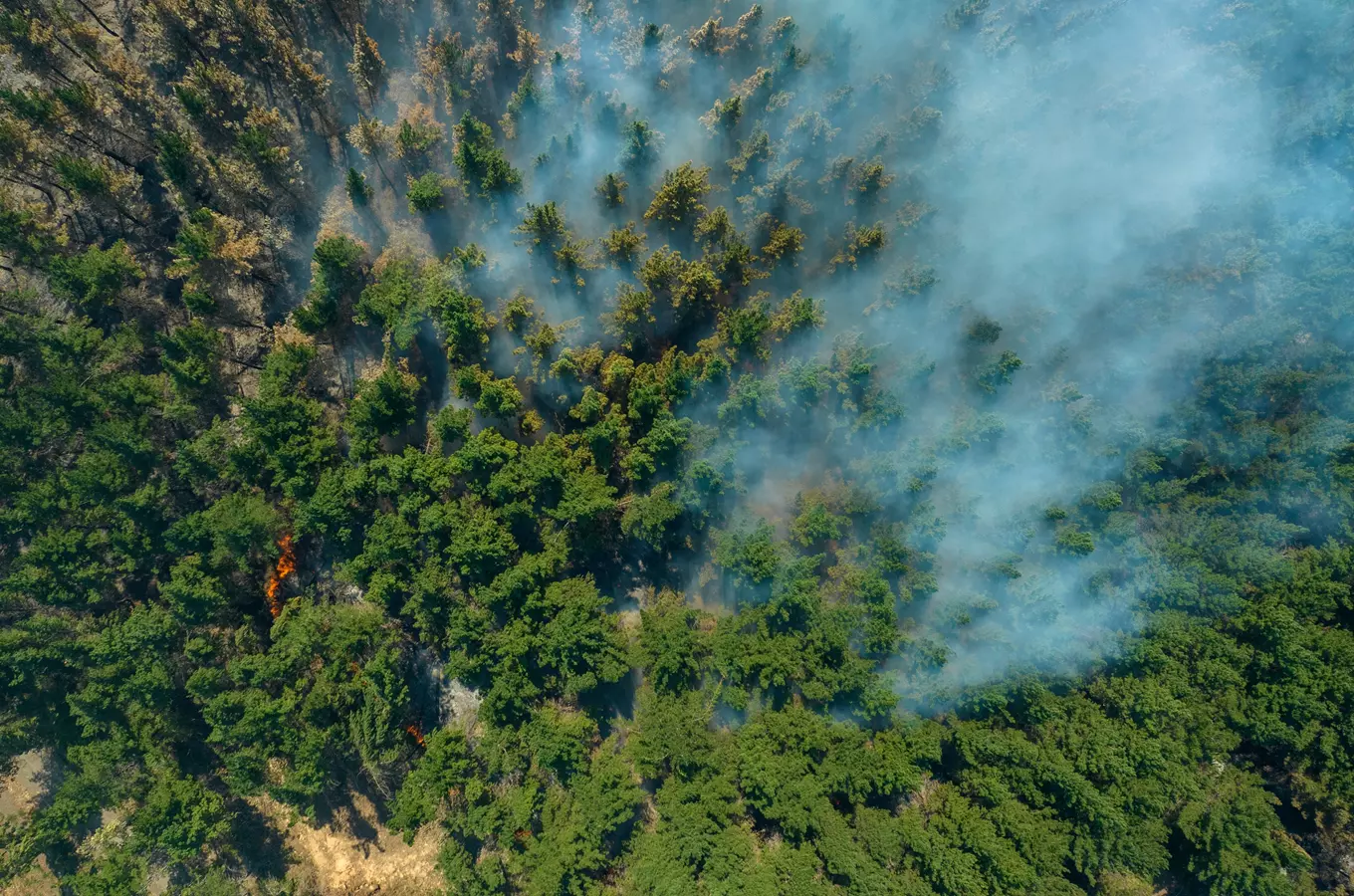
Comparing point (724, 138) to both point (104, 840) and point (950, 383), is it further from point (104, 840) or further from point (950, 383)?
point (104, 840)

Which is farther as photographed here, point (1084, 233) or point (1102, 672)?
point (1084, 233)

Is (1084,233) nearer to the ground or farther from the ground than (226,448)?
farther from the ground

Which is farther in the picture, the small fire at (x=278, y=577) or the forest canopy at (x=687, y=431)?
the small fire at (x=278, y=577)

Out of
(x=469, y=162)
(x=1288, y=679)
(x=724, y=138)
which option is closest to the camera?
(x=1288, y=679)

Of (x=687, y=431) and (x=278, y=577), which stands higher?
(x=687, y=431)

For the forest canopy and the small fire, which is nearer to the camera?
the forest canopy

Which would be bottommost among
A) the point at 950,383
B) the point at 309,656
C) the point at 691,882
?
the point at 691,882

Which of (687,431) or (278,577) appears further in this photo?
(278,577)

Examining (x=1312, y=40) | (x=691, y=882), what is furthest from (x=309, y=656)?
(x=1312, y=40)
